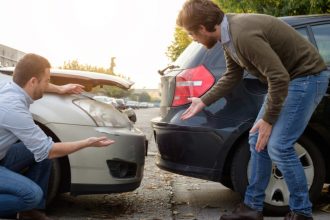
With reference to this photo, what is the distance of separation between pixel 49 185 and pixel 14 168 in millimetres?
514

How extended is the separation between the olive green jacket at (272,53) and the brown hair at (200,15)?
0.36 ft

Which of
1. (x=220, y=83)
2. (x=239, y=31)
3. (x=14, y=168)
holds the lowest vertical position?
(x=14, y=168)

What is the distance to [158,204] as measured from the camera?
4969mm

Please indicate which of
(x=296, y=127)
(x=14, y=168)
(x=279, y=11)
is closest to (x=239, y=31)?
(x=296, y=127)

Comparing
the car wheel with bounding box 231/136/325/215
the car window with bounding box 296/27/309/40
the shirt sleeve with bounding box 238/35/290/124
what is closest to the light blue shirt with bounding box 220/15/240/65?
the shirt sleeve with bounding box 238/35/290/124

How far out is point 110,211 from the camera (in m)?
4.65

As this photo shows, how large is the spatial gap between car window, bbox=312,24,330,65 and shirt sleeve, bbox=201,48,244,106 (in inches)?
32.3

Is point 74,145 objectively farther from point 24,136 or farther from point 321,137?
point 321,137

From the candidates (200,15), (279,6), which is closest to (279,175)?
(200,15)

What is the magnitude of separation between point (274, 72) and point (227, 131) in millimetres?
1040

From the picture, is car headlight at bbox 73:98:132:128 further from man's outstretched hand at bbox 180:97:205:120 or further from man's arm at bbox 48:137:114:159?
man's arm at bbox 48:137:114:159

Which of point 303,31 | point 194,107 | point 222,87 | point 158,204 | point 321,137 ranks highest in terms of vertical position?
point 303,31

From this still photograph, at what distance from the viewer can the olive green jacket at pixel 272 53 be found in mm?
3324

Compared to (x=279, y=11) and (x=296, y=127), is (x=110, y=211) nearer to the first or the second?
(x=296, y=127)
